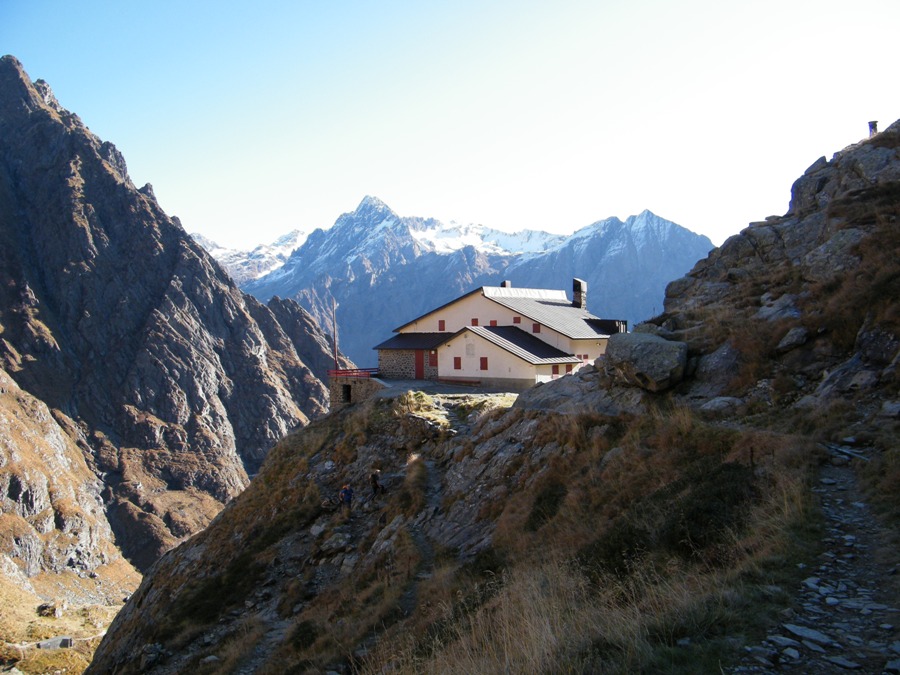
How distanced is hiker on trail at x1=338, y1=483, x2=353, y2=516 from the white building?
18.0 meters

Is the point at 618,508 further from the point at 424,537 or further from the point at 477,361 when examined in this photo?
the point at 477,361

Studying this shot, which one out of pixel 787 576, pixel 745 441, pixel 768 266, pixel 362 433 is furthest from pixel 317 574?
pixel 768 266

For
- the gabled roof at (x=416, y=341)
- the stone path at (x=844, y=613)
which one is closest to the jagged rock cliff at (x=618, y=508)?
the stone path at (x=844, y=613)

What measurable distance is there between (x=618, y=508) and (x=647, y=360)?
7.44m

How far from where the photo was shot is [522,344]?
152ft

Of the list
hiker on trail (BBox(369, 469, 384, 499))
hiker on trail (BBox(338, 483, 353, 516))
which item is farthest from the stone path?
hiker on trail (BBox(338, 483, 353, 516))

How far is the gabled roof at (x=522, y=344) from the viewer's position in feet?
142

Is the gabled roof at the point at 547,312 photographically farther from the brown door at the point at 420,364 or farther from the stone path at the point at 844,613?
the stone path at the point at 844,613

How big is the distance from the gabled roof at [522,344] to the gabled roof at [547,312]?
1578 mm

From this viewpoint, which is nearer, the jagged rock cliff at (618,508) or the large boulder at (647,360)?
the jagged rock cliff at (618,508)

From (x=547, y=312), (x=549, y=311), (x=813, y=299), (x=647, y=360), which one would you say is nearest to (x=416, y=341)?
(x=547, y=312)

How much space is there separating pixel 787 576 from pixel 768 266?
71.6ft

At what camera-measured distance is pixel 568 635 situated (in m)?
7.54

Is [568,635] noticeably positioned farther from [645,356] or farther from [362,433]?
[362,433]
